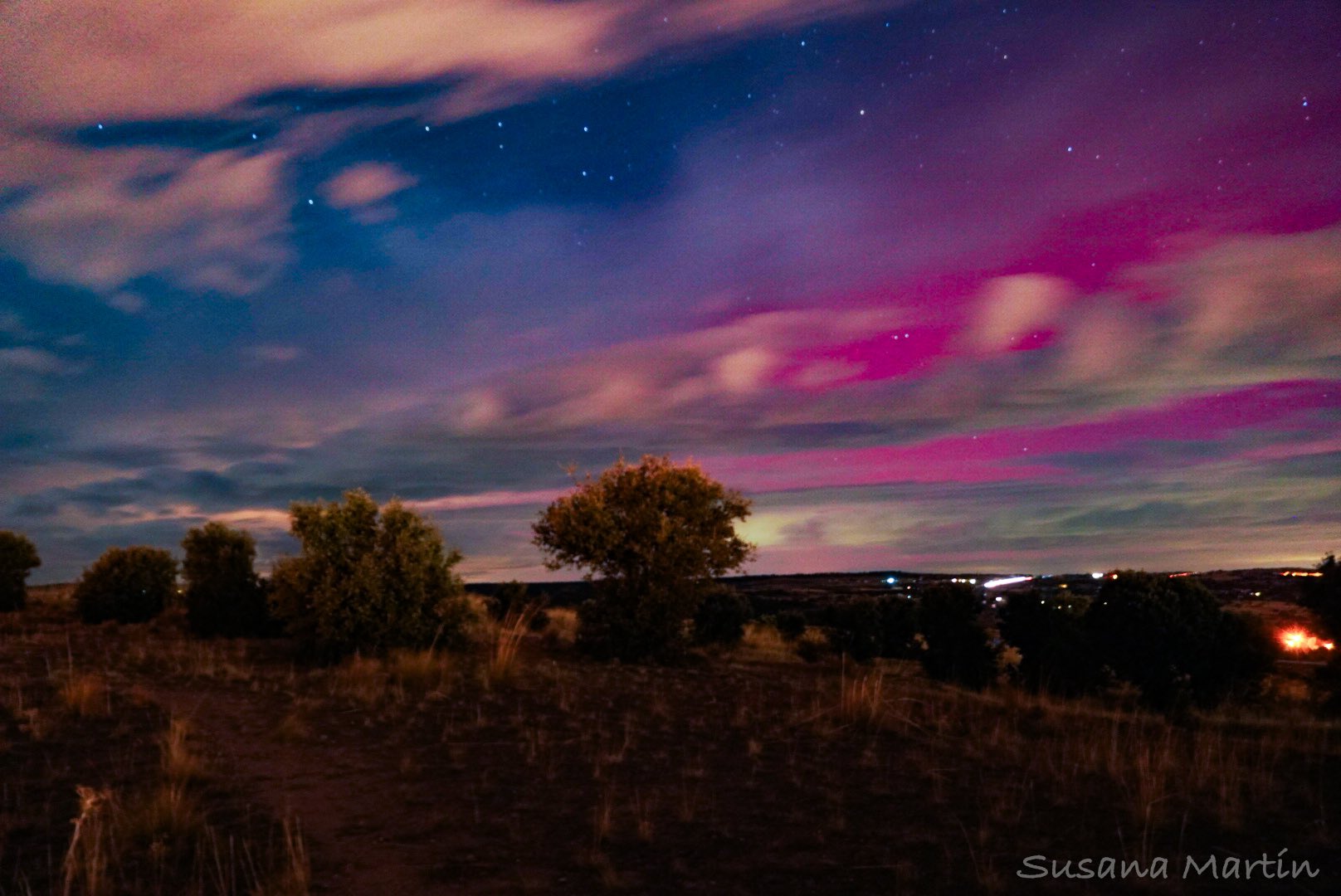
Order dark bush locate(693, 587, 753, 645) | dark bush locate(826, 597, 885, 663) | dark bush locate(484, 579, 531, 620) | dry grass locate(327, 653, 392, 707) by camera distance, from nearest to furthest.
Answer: dry grass locate(327, 653, 392, 707) → dark bush locate(826, 597, 885, 663) → dark bush locate(693, 587, 753, 645) → dark bush locate(484, 579, 531, 620)

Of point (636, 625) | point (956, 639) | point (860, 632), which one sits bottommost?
point (860, 632)

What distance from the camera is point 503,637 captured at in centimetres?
1742

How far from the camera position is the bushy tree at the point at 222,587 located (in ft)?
77.3

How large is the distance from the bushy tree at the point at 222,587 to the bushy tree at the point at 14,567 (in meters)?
9.08

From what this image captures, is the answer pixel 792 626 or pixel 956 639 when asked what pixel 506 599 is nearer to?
pixel 792 626

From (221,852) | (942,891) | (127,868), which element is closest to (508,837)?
(221,852)

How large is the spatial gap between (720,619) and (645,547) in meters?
6.92

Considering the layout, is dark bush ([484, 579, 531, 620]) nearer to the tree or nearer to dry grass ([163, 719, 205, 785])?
the tree

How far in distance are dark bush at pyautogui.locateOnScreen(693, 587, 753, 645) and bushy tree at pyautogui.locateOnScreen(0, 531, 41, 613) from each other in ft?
72.7

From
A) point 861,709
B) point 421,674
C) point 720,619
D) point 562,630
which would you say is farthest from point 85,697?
point 720,619

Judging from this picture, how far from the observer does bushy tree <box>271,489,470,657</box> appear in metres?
17.4

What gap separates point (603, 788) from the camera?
28.1ft

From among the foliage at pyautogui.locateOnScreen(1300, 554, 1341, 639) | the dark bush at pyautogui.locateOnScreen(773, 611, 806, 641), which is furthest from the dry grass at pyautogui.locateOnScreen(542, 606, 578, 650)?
the foliage at pyautogui.locateOnScreen(1300, 554, 1341, 639)

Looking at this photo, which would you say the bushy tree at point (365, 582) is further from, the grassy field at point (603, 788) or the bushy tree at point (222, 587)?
the bushy tree at point (222, 587)
